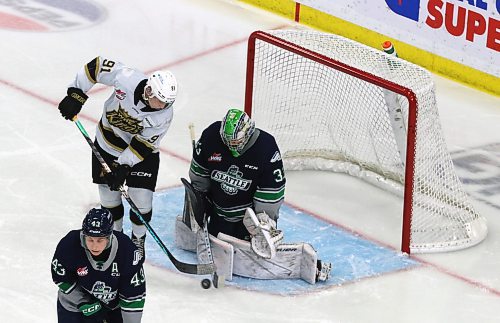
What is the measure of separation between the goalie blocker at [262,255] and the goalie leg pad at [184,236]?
0.34 ft

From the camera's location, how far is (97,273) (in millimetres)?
5938

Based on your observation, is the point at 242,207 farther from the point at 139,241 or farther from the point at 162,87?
the point at 162,87

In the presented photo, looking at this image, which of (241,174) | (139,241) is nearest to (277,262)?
(241,174)

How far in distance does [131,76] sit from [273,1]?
411 centimetres

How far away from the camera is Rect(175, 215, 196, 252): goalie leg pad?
Result: 7814 millimetres

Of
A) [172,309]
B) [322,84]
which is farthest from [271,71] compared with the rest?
[172,309]

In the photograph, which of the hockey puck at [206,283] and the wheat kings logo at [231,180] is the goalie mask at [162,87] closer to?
the wheat kings logo at [231,180]

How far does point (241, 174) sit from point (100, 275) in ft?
5.48

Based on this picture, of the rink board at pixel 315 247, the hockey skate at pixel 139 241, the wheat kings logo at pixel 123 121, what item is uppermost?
the wheat kings logo at pixel 123 121

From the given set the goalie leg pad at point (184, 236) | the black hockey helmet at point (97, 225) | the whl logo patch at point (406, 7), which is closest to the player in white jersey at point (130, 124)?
the goalie leg pad at point (184, 236)

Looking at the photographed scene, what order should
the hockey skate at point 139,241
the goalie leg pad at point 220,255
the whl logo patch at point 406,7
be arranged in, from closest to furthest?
the goalie leg pad at point 220,255 < the hockey skate at point 139,241 < the whl logo patch at point 406,7

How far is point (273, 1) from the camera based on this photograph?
37.4 ft

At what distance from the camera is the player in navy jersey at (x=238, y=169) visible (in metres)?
7.37

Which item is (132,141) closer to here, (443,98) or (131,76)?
(131,76)
